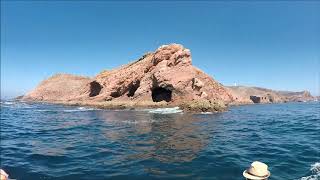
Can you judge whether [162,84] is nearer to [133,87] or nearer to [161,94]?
[161,94]

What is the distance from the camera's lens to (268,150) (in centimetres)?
1848

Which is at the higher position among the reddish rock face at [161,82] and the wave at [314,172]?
the reddish rock face at [161,82]

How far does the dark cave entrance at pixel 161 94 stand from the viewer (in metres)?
74.8

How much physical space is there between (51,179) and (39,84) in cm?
15202

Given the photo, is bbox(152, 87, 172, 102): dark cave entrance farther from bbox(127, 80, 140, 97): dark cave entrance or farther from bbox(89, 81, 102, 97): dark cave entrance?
bbox(89, 81, 102, 97): dark cave entrance

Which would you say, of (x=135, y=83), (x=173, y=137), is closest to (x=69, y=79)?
(x=135, y=83)

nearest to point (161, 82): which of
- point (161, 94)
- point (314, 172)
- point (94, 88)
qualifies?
point (161, 94)

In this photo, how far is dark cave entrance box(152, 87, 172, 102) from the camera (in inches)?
2943

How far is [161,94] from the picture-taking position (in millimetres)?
76750

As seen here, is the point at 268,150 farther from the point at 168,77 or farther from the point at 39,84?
the point at 39,84

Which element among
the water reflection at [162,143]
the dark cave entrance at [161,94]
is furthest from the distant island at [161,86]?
the water reflection at [162,143]

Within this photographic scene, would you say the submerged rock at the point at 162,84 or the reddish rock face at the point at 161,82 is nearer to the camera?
the submerged rock at the point at 162,84

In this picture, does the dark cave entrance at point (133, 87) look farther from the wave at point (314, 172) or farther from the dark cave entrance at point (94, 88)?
the wave at point (314, 172)

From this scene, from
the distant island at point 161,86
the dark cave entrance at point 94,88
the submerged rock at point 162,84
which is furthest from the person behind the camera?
the dark cave entrance at point 94,88
